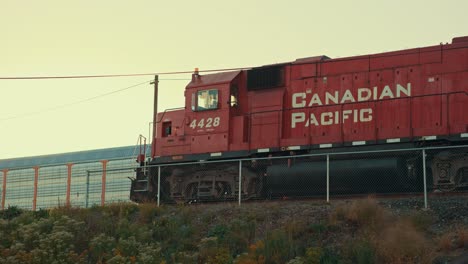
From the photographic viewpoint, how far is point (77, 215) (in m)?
18.5

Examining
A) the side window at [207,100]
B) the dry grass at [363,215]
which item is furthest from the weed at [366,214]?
the side window at [207,100]

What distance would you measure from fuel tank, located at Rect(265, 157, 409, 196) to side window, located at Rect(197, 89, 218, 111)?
354cm

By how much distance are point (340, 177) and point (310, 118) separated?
8.57ft

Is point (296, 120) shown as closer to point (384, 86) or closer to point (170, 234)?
point (384, 86)

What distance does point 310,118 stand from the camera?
20859 mm

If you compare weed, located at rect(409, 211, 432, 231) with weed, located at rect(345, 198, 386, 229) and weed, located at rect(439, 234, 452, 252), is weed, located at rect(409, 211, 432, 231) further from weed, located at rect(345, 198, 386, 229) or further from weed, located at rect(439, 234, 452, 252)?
weed, located at rect(439, 234, 452, 252)

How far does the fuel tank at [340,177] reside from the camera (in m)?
18.5

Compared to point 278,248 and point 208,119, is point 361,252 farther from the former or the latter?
point 208,119

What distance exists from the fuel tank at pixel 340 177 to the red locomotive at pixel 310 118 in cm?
4

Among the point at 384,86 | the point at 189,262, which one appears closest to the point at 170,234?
the point at 189,262

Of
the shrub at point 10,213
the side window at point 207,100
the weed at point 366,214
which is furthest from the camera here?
the side window at point 207,100

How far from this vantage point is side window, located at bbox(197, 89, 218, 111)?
889 inches

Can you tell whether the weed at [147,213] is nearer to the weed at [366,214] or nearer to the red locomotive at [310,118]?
the red locomotive at [310,118]

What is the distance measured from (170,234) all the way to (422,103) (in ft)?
27.3
